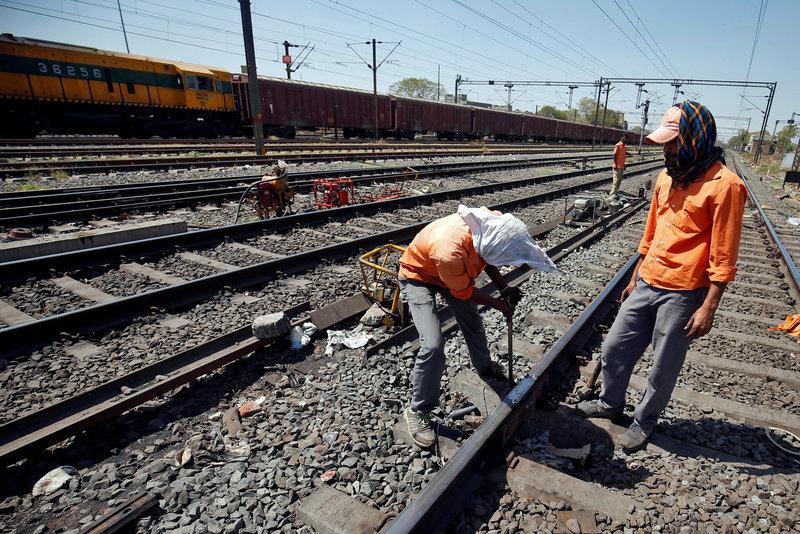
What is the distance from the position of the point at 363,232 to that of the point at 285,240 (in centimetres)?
146

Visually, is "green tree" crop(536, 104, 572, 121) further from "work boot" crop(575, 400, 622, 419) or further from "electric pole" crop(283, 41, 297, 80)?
"work boot" crop(575, 400, 622, 419)

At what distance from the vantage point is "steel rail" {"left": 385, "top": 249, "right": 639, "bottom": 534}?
2170 millimetres

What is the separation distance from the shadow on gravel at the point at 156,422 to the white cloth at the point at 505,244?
2.11m

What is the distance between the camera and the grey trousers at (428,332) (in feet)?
9.86

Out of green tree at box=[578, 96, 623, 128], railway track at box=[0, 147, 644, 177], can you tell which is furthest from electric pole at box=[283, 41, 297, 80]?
green tree at box=[578, 96, 623, 128]

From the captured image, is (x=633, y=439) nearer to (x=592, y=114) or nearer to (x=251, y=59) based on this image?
(x=251, y=59)

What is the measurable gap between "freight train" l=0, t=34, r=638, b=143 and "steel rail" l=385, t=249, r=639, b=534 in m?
25.9

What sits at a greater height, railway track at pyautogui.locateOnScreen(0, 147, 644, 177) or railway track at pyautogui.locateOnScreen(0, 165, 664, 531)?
railway track at pyautogui.locateOnScreen(0, 147, 644, 177)

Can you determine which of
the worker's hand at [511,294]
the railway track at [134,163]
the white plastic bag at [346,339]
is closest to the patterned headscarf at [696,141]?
the worker's hand at [511,294]

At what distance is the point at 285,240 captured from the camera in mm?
7512

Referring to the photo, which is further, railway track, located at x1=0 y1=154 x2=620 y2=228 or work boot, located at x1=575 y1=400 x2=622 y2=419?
railway track, located at x1=0 y1=154 x2=620 y2=228

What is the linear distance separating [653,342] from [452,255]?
151 centimetres

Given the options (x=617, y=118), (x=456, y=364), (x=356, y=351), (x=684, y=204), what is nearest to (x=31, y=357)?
(x=356, y=351)

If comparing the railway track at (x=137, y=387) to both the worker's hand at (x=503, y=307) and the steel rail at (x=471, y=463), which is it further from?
the steel rail at (x=471, y=463)
